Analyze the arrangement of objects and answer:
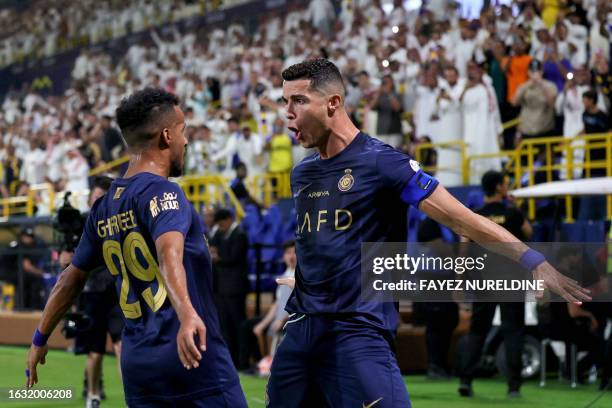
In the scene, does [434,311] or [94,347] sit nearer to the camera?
[94,347]

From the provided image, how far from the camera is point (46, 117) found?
107ft

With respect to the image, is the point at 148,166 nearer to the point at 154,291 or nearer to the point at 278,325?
the point at 154,291

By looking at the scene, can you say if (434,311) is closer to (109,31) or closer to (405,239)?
(405,239)

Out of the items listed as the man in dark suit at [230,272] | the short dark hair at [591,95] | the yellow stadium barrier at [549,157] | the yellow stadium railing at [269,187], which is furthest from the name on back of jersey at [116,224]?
the yellow stadium railing at [269,187]

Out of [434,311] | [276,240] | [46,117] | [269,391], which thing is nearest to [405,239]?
[269,391]

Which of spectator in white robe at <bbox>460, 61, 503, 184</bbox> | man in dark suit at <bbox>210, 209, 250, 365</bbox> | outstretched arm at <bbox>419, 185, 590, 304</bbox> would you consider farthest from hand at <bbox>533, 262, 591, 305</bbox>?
spectator in white robe at <bbox>460, 61, 503, 184</bbox>

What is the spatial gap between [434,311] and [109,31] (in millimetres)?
28324

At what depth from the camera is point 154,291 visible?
4672 mm

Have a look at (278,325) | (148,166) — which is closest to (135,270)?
(148,166)

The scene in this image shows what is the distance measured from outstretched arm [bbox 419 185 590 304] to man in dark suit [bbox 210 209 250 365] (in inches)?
378

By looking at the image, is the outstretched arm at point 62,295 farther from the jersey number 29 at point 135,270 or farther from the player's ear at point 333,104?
the player's ear at point 333,104

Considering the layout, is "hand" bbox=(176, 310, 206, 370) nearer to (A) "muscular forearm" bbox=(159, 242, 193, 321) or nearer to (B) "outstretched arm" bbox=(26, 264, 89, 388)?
(A) "muscular forearm" bbox=(159, 242, 193, 321)

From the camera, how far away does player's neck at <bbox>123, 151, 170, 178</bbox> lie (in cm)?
486

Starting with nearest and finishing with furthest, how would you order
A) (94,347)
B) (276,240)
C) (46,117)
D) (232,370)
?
1. (232,370)
2. (94,347)
3. (276,240)
4. (46,117)
